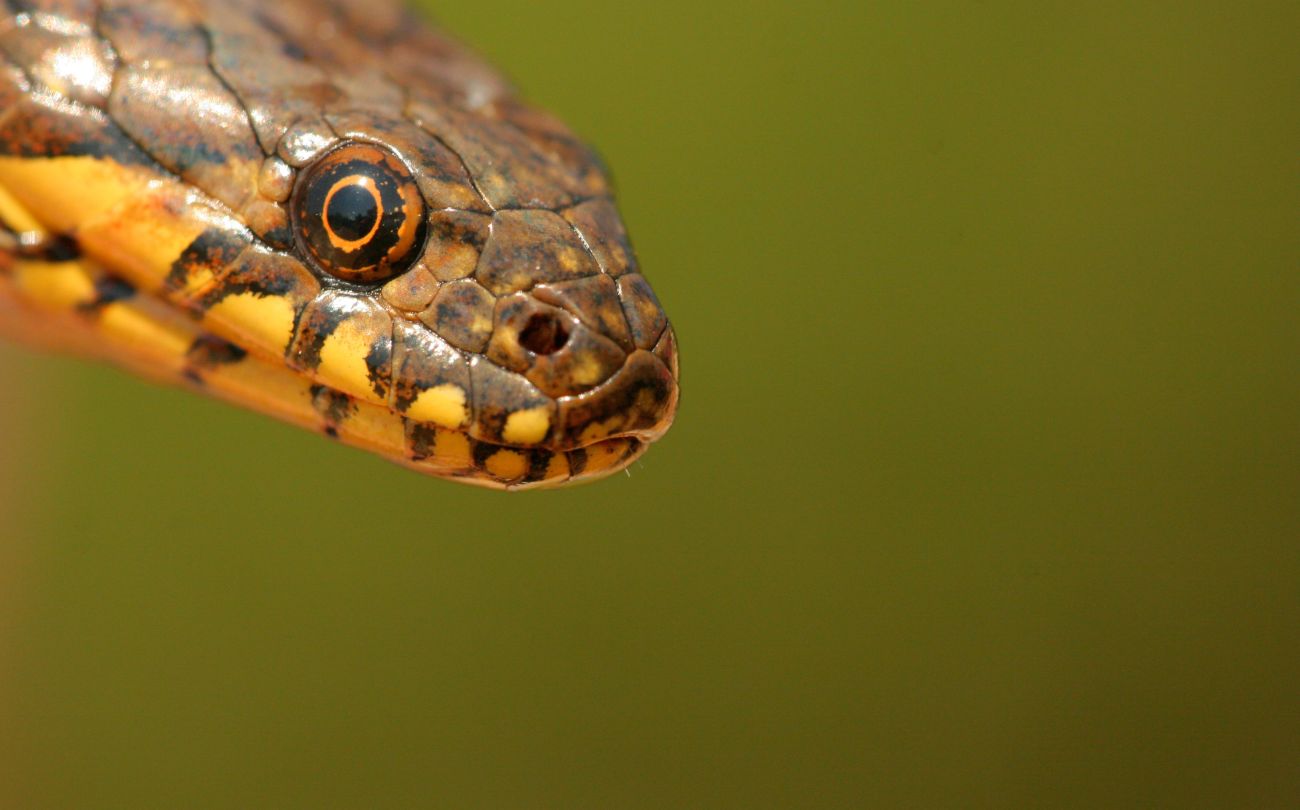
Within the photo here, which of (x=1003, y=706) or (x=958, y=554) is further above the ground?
(x=958, y=554)

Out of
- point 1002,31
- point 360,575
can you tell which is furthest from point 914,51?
point 360,575

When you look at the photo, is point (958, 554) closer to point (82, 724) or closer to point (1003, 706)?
point (1003, 706)

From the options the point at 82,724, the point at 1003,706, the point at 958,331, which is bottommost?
the point at 82,724

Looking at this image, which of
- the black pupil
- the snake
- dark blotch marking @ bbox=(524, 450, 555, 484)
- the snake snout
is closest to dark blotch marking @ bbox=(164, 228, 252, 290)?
the snake

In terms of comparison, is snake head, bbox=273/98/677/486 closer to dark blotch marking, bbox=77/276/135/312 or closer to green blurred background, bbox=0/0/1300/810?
dark blotch marking, bbox=77/276/135/312

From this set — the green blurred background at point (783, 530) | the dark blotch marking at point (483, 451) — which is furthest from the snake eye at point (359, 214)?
the green blurred background at point (783, 530)

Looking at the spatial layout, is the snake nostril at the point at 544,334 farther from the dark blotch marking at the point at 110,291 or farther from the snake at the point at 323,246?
the dark blotch marking at the point at 110,291

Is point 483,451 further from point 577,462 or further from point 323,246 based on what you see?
point 323,246
